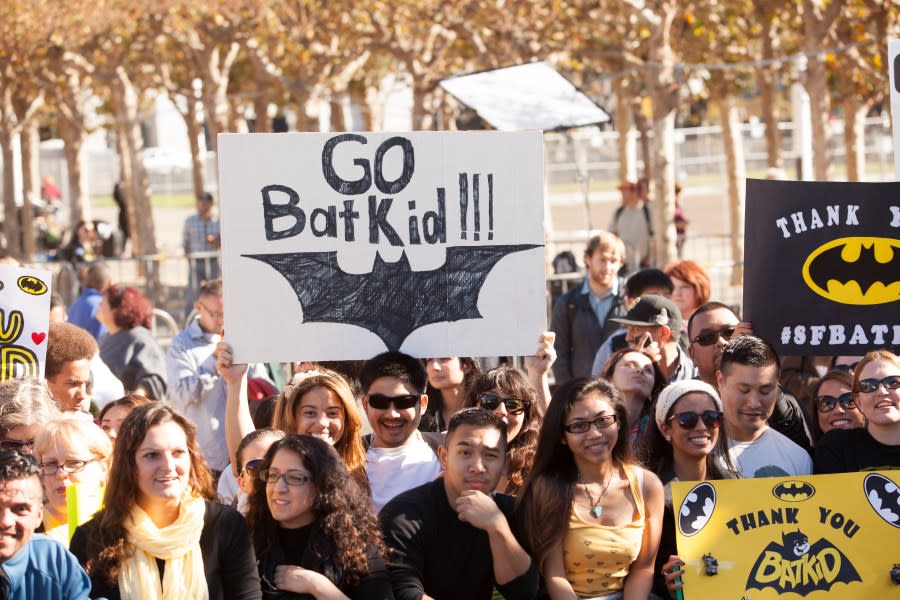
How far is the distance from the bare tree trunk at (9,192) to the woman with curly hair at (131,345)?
1630 cm

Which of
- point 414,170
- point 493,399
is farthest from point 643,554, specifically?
point 414,170

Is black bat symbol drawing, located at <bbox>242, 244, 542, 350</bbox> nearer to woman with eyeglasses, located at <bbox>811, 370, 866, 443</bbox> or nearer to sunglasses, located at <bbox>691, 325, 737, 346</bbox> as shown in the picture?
sunglasses, located at <bbox>691, 325, 737, 346</bbox>

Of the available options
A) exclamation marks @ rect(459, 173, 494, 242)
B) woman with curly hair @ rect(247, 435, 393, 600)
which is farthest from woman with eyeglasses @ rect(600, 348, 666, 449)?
woman with curly hair @ rect(247, 435, 393, 600)

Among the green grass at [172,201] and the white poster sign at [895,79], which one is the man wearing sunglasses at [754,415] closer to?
the white poster sign at [895,79]

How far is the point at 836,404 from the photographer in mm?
6648

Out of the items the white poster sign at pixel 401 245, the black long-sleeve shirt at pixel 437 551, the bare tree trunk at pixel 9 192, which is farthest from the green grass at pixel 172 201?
the black long-sleeve shirt at pixel 437 551

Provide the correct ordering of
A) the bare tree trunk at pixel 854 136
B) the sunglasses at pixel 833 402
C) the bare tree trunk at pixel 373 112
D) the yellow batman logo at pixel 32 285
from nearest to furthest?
1. the sunglasses at pixel 833 402
2. the yellow batman logo at pixel 32 285
3. the bare tree trunk at pixel 854 136
4. the bare tree trunk at pixel 373 112

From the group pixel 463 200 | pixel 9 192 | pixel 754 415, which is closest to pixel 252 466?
pixel 463 200

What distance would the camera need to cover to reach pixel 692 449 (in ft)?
19.2

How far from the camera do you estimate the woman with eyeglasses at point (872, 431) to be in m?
5.86

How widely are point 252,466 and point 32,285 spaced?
2.19 metres

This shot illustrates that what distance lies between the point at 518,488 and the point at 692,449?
2.59ft

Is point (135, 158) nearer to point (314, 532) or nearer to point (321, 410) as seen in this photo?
point (321, 410)

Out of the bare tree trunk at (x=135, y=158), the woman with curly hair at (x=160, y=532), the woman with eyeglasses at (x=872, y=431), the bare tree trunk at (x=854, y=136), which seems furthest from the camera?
the bare tree trunk at (x=135, y=158)
